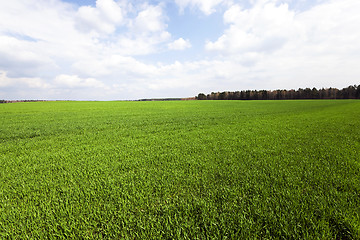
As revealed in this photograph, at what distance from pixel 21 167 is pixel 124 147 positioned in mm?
3124

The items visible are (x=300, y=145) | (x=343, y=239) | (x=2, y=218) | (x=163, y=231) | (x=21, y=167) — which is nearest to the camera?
(x=343, y=239)

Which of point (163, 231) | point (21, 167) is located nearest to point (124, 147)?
point (21, 167)

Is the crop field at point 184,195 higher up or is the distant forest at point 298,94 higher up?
the distant forest at point 298,94

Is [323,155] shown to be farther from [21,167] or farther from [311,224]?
[21,167]

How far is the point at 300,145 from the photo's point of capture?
643 centimetres

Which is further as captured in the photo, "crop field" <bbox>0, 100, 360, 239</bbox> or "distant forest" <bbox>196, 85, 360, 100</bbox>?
"distant forest" <bbox>196, 85, 360, 100</bbox>

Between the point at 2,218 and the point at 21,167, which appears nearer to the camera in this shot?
the point at 2,218

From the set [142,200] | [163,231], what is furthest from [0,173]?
[163,231]

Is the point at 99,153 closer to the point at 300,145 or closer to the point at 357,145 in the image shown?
the point at 300,145

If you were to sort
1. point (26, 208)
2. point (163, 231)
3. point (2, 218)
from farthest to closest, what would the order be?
1. point (26, 208)
2. point (2, 218)
3. point (163, 231)

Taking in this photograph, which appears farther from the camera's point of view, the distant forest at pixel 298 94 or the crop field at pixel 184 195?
the distant forest at pixel 298 94

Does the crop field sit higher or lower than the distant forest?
lower

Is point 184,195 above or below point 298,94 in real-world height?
below

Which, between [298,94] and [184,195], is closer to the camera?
[184,195]
